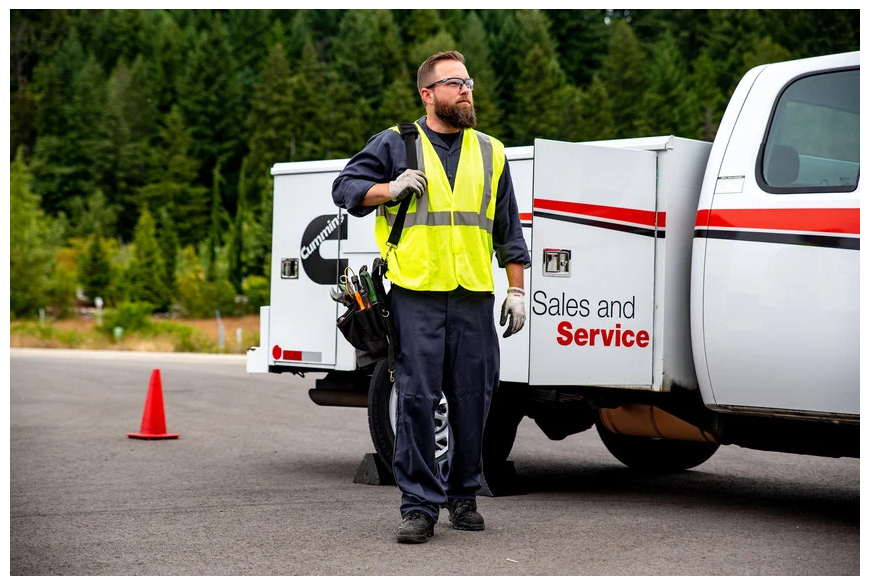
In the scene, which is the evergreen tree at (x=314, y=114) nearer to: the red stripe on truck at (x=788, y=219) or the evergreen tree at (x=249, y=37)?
the evergreen tree at (x=249, y=37)

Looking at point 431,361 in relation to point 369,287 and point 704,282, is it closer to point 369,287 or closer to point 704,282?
point 369,287

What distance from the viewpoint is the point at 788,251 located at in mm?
5688

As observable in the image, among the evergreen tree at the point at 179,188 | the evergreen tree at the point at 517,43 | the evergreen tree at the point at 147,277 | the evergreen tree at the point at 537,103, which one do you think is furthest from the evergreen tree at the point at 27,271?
the evergreen tree at the point at 517,43

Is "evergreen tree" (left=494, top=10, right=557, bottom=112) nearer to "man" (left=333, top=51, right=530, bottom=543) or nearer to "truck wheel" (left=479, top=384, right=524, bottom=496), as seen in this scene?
"truck wheel" (left=479, top=384, right=524, bottom=496)

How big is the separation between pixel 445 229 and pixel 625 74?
266 feet

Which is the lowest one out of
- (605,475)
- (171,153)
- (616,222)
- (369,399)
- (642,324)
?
(605,475)

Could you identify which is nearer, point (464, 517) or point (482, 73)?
point (464, 517)

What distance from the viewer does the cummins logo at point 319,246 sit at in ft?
25.0

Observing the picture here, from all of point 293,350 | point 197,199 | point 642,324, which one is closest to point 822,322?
point 642,324

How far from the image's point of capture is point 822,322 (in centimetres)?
559

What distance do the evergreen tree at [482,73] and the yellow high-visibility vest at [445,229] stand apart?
68.9m

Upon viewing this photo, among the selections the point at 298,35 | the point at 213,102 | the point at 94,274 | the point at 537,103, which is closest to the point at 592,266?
the point at 94,274
